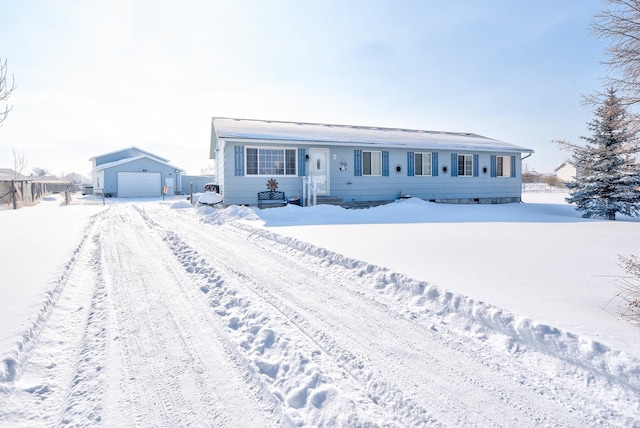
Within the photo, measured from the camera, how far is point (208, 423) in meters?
2.01

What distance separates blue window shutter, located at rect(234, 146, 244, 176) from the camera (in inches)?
571

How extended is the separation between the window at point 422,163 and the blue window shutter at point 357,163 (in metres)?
3.03

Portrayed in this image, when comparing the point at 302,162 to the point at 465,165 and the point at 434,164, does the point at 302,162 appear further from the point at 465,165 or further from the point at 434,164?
the point at 465,165

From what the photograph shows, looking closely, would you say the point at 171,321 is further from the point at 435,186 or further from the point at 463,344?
the point at 435,186

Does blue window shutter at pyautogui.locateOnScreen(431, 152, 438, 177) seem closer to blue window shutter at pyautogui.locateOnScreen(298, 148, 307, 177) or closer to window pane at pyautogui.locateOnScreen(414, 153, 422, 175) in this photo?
window pane at pyautogui.locateOnScreen(414, 153, 422, 175)

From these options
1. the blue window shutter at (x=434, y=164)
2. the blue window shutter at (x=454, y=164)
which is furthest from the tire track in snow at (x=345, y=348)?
the blue window shutter at (x=454, y=164)

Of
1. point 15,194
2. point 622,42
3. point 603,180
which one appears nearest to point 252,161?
point 622,42

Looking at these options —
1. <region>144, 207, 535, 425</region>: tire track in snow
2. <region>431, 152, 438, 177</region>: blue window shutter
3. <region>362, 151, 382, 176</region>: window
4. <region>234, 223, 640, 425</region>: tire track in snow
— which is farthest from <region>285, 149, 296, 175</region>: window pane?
<region>234, 223, 640, 425</region>: tire track in snow

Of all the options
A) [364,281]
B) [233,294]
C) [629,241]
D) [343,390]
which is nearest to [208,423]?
[343,390]

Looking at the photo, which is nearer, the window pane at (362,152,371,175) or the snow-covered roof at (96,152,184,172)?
the window pane at (362,152,371,175)

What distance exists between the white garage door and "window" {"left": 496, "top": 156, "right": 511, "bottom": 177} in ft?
93.3

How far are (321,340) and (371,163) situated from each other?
1413 centimetres

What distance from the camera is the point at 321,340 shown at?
2980mm

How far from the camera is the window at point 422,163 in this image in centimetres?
1727
